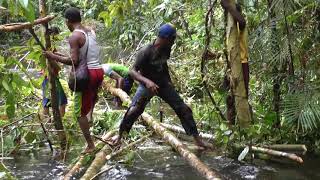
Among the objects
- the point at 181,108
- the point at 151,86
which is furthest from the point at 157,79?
the point at 181,108

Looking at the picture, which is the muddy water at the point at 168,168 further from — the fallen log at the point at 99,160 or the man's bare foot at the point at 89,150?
the man's bare foot at the point at 89,150

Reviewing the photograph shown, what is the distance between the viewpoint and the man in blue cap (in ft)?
18.1

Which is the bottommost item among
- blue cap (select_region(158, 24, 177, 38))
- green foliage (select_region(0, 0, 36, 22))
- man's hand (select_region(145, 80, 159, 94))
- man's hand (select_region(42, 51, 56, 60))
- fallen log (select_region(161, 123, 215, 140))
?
fallen log (select_region(161, 123, 215, 140))

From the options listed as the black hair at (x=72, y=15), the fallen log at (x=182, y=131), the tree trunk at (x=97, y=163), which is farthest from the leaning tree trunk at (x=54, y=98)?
the fallen log at (x=182, y=131)

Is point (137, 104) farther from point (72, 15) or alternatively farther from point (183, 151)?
point (72, 15)

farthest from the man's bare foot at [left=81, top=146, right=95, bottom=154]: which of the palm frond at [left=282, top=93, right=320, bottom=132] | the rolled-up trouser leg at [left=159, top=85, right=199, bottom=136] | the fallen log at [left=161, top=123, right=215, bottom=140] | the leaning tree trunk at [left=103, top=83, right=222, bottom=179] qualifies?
the palm frond at [left=282, top=93, right=320, bottom=132]

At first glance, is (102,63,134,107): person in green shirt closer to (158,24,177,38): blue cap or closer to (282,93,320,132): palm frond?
(158,24,177,38): blue cap

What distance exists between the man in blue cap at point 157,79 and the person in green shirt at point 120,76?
2974 millimetres

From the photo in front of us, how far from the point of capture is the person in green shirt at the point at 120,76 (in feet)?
28.7

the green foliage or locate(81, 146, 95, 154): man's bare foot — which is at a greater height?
the green foliage

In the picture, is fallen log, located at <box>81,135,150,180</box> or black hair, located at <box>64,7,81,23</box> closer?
fallen log, located at <box>81,135,150,180</box>

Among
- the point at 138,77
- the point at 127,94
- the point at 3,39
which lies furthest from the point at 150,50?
the point at 3,39

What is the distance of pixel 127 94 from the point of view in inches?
340

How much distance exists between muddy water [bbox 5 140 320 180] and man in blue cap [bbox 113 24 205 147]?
0.37 metres
